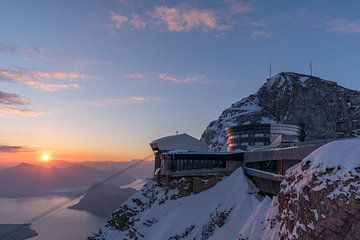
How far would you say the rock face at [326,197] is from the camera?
58.9 ft

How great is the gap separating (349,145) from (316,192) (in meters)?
3.27

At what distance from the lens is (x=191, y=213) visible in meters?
56.2

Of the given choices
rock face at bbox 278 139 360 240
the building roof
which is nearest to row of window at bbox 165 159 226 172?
the building roof

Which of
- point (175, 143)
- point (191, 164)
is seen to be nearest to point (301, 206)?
point (191, 164)

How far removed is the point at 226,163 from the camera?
6134 cm

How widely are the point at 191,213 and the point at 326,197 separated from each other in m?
38.9

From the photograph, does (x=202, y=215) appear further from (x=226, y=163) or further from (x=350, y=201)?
(x=350, y=201)

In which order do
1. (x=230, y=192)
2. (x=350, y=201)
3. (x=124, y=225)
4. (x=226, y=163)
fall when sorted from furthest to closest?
(x=124, y=225), (x=226, y=163), (x=230, y=192), (x=350, y=201)

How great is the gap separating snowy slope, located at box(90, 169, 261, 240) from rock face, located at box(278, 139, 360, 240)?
18153mm

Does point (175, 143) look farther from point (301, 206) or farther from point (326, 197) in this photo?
point (326, 197)

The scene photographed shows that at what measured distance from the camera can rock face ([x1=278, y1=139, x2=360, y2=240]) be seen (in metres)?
17.9

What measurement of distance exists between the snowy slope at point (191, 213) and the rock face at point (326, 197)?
1815 cm

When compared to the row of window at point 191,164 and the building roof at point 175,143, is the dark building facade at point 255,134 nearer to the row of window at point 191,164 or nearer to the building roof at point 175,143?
the building roof at point 175,143

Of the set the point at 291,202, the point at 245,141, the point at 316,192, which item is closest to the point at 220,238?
the point at 291,202
